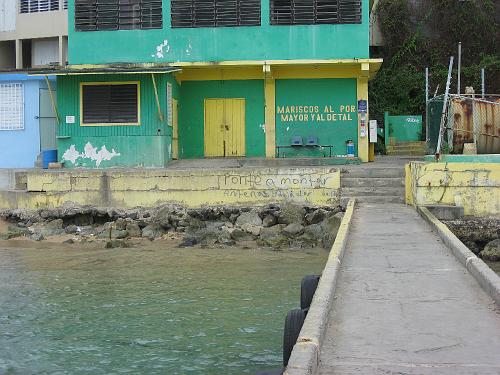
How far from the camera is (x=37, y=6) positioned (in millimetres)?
34812

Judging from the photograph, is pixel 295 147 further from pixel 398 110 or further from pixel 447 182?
pixel 398 110

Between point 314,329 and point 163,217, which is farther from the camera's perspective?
point 163,217

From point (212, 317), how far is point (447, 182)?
7788mm

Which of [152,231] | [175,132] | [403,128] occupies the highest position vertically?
[403,128]

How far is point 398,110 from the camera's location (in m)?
31.8

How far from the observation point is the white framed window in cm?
2220

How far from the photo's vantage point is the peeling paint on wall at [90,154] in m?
21.1

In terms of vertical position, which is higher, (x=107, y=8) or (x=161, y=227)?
(x=107, y=8)

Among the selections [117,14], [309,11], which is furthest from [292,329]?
[117,14]

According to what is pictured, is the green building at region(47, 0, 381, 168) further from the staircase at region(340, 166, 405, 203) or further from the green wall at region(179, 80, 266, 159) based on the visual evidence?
the staircase at region(340, 166, 405, 203)

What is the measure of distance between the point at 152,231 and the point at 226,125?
6151 mm

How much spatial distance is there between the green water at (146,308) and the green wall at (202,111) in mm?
7134

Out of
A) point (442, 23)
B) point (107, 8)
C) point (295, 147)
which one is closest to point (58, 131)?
point (107, 8)

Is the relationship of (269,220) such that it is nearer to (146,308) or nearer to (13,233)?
(13,233)
